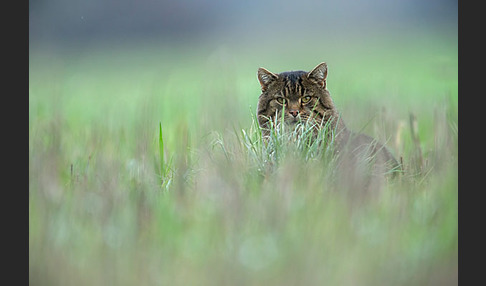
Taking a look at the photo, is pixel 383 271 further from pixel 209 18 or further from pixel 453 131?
pixel 209 18

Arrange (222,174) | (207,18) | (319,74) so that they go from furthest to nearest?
(319,74), (207,18), (222,174)

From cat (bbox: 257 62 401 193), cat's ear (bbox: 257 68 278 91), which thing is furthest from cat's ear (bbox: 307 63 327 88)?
cat's ear (bbox: 257 68 278 91)

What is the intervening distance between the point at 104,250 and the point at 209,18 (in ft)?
4.03

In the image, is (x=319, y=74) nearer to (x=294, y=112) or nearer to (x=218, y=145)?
(x=294, y=112)

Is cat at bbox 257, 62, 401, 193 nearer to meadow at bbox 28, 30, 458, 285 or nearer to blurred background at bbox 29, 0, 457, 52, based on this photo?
meadow at bbox 28, 30, 458, 285

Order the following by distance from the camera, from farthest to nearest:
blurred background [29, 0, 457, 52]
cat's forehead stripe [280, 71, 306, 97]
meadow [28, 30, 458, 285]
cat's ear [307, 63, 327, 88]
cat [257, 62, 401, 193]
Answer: cat's forehead stripe [280, 71, 306, 97], cat's ear [307, 63, 327, 88], cat [257, 62, 401, 193], blurred background [29, 0, 457, 52], meadow [28, 30, 458, 285]

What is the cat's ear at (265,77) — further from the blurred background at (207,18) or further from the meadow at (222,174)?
the blurred background at (207,18)

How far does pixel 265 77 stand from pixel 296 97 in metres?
0.20

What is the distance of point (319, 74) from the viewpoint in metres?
4.20

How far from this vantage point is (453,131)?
352 centimetres

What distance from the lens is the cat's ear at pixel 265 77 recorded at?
4211mm

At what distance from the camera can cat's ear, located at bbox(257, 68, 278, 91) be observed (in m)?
4.21

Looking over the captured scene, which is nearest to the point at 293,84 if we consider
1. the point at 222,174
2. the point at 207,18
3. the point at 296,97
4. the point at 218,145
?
the point at 296,97

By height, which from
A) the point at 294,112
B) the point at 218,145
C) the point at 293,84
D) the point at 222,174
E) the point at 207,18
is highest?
the point at 207,18
